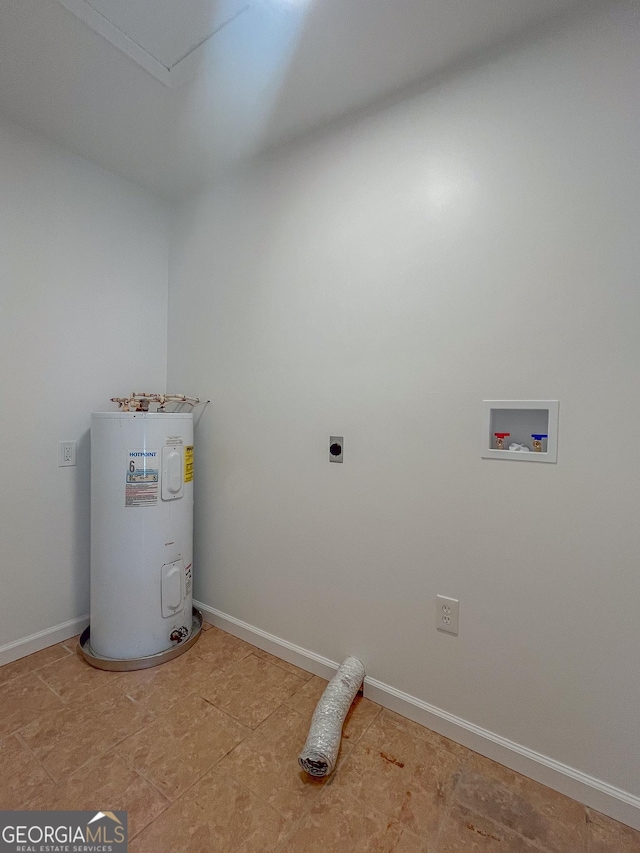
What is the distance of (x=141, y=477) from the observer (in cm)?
181

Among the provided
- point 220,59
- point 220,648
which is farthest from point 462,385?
point 220,648

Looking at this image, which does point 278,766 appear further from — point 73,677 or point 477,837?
point 73,677

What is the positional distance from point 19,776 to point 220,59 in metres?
2.56

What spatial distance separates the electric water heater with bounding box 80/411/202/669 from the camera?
181cm

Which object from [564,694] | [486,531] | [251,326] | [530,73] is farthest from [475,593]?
[530,73]

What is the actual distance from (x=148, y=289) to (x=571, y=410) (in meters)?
2.29

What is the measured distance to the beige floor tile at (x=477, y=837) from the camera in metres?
1.09

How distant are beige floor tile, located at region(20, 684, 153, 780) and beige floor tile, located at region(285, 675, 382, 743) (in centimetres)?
59

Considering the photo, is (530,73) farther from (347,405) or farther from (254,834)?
(254,834)

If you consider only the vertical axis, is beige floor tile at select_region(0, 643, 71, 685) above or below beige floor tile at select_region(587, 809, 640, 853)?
below

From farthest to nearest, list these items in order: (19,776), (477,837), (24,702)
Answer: (24,702), (19,776), (477,837)

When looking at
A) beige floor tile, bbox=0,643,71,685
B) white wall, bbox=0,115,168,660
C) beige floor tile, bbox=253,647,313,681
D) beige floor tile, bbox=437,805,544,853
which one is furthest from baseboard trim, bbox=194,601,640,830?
white wall, bbox=0,115,168,660

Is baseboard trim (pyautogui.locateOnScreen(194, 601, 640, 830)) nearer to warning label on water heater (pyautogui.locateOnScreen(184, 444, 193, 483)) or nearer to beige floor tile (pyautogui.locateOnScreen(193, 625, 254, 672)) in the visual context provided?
beige floor tile (pyautogui.locateOnScreen(193, 625, 254, 672))

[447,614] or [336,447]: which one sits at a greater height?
[336,447]
